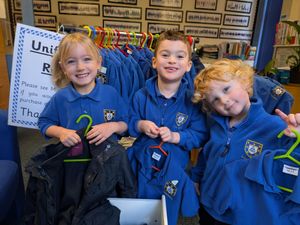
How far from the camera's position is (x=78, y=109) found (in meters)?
1.06

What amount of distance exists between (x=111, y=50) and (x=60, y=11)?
9.99ft

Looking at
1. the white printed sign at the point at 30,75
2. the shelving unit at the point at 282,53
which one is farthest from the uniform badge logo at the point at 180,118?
the shelving unit at the point at 282,53

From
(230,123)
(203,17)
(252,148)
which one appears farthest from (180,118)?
(203,17)

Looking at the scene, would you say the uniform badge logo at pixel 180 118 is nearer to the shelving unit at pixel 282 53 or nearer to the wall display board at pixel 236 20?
the shelving unit at pixel 282 53

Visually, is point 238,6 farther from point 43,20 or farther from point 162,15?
point 43,20

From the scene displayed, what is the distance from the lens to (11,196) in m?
1.16

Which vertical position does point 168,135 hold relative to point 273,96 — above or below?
below

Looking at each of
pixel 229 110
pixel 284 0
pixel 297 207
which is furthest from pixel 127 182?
pixel 284 0

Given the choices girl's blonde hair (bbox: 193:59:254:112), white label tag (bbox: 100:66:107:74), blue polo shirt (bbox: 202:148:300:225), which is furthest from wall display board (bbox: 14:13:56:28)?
blue polo shirt (bbox: 202:148:300:225)

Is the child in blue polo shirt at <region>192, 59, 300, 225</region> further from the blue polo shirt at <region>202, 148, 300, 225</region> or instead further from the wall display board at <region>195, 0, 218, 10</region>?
the wall display board at <region>195, 0, 218, 10</region>

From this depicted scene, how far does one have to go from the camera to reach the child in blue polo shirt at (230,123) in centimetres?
86

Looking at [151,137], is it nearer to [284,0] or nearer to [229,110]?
[229,110]

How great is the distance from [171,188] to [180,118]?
32 centimetres

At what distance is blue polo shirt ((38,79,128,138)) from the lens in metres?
1.06
